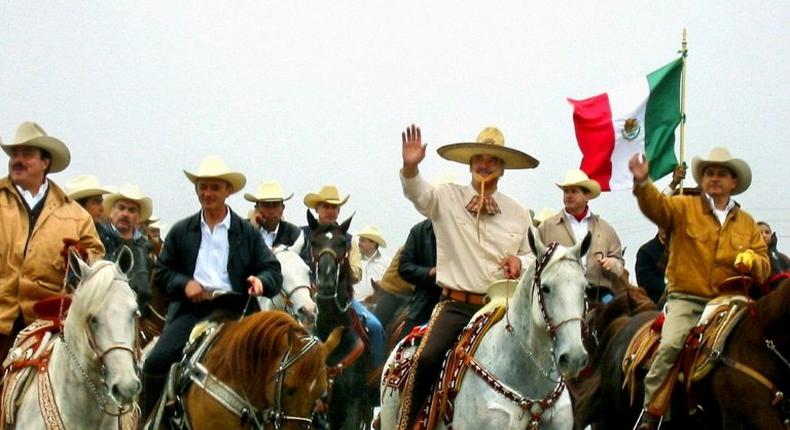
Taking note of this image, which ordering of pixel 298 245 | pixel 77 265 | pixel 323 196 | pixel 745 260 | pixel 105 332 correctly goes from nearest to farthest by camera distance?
pixel 105 332, pixel 77 265, pixel 745 260, pixel 298 245, pixel 323 196

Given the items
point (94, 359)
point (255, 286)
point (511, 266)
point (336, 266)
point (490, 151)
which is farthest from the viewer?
point (336, 266)

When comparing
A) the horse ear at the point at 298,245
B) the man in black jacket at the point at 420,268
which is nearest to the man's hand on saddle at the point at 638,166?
the man in black jacket at the point at 420,268

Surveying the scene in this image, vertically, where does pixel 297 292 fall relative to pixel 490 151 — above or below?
below

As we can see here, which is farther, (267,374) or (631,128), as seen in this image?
(631,128)

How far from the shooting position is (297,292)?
1516cm

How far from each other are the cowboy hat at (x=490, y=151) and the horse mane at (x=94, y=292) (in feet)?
12.4

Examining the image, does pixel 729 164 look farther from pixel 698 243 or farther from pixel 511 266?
pixel 511 266

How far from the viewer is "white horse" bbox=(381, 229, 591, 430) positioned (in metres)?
9.95

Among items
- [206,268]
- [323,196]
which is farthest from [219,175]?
[323,196]

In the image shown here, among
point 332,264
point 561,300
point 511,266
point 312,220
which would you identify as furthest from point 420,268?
point 561,300

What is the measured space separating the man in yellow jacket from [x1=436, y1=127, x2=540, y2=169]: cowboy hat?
105 cm

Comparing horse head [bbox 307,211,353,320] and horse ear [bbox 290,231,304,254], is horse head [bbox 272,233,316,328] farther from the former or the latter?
horse ear [bbox 290,231,304,254]

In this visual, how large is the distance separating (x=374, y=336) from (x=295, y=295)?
66.8 inches

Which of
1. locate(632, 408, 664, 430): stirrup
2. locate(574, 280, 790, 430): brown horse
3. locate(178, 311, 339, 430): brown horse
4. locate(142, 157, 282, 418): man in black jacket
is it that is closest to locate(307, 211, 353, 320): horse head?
locate(142, 157, 282, 418): man in black jacket
